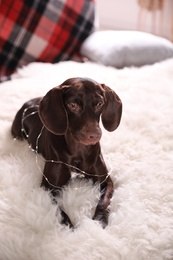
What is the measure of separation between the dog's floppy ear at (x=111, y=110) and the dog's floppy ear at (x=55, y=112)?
132 mm

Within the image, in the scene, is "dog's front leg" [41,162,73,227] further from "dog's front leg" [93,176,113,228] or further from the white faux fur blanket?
"dog's front leg" [93,176,113,228]

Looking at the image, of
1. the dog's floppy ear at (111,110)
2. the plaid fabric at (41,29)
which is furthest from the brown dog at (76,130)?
the plaid fabric at (41,29)

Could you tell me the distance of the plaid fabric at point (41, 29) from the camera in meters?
2.03

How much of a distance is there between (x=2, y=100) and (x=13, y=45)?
18.9 inches

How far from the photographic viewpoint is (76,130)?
104cm

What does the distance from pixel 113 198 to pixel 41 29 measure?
1.26 m

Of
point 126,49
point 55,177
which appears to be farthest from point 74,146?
point 126,49

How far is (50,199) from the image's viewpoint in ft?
3.77

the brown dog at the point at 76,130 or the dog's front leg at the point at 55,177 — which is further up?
the brown dog at the point at 76,130

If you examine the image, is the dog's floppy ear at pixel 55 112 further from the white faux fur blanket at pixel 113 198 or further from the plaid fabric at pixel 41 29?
the plaid fabric at pixel 41 29

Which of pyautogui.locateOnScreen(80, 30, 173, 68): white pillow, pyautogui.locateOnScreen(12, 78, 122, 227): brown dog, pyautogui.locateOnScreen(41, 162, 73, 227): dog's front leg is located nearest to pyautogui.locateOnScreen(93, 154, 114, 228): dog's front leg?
pyautogui.locateOnScreen(12, 78, 122, 227): brown dog

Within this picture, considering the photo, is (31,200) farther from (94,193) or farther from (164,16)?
(164,16)

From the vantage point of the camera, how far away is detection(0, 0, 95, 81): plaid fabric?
6.67 feet

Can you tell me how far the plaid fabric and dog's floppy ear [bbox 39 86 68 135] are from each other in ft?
3.41
